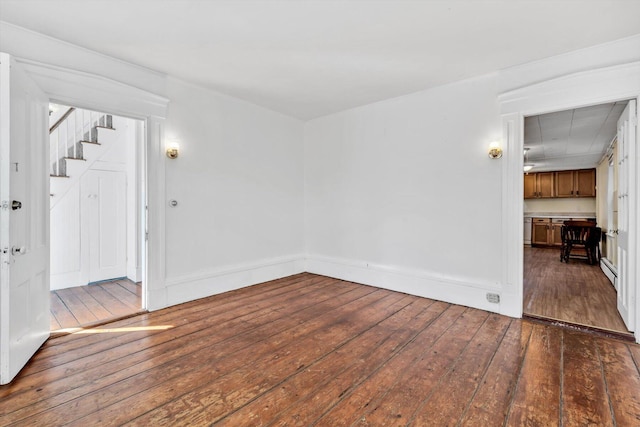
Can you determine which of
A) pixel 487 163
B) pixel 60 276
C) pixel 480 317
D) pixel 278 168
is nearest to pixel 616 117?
pixel 487 163

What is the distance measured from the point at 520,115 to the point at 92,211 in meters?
5.71

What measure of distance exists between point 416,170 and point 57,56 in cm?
395

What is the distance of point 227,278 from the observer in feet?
13.9

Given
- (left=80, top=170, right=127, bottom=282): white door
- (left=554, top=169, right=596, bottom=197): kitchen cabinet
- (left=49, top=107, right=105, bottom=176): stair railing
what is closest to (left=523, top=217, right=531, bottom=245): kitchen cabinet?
(left=554, top=169, right=596, bottom=197): kitchen cabinet

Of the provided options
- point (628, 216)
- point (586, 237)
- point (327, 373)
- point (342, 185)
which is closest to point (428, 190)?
point (342, 185)

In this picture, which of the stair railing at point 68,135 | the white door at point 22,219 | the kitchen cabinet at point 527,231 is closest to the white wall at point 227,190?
the white door at point 22,219

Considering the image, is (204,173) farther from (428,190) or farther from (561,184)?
(561,184)

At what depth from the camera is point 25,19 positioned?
8.07 ft

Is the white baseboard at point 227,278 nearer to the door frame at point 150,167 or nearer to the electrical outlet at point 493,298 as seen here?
the door frame at point 150,167

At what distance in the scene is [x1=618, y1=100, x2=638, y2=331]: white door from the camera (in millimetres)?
2770

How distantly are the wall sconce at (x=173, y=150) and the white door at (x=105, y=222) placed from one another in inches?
72.6

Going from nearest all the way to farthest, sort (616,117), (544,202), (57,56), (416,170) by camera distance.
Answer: (57,56)
(416,170)
(616,117)
(544,202)

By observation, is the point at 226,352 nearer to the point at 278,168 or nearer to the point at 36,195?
the point at 36,195

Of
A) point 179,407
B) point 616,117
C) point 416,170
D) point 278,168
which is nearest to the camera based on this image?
point 179,407
